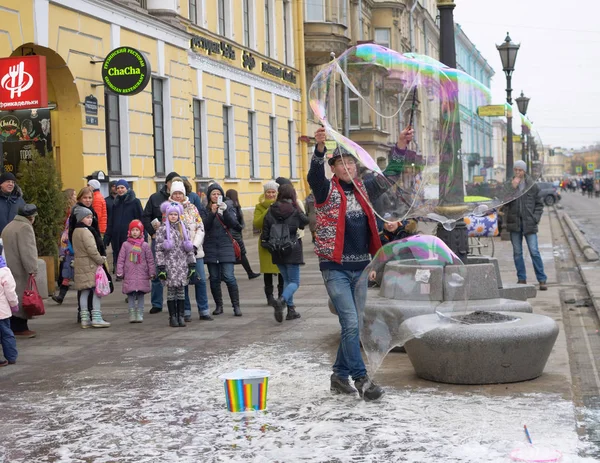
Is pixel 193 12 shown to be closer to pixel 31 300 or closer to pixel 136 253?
pixel 136 253

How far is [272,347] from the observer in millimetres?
9742

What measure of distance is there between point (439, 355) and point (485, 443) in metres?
1.74

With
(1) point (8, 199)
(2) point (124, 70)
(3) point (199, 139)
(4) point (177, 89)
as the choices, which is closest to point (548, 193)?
(3) point (199, 139)

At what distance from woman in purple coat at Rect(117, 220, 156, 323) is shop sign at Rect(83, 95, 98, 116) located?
6461 millimetres

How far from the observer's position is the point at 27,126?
674 inches

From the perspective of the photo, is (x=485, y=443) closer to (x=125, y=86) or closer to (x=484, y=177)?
(x=484, y=177)

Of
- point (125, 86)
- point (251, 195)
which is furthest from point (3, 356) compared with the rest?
point (251, 195)

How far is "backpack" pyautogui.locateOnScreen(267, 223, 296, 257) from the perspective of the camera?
12.1 m

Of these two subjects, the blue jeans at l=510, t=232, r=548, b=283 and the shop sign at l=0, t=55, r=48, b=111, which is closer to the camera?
the blue jeans at l=510, t=232, r=548, b=283

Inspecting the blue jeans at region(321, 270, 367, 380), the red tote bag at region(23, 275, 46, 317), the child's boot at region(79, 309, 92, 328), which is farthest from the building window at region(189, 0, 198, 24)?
the blue jeans at region(321, 270, 367, 380)

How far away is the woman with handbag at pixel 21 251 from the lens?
10734 millimetres

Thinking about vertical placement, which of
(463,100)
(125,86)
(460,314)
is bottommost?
(460,314)

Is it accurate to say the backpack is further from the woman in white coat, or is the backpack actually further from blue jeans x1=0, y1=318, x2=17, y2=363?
blue jeans x1=0, y1=318, x2=17, y2=363

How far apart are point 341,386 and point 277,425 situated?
3.20 ft
